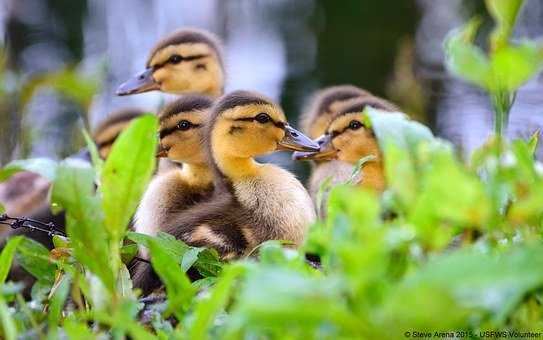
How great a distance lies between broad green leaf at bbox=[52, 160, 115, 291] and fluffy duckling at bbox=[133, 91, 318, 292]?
741mm

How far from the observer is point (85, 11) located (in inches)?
225

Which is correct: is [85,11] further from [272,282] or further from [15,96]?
[272,282]

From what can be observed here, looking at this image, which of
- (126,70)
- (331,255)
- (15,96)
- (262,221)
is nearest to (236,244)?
(262,221)

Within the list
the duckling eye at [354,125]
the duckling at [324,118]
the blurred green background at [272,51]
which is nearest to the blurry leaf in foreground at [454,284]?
the duckling eye at [354,125]

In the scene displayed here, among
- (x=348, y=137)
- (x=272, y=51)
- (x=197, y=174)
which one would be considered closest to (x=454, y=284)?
(x=197, y=174)

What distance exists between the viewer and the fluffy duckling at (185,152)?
2578mm

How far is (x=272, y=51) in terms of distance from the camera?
535cm

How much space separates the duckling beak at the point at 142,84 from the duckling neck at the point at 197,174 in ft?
2.63

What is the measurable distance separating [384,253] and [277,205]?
1.32 metres

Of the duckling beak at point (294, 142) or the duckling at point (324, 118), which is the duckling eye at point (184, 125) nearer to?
the duckling beak at point (294, 142)

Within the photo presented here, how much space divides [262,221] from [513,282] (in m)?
1.32

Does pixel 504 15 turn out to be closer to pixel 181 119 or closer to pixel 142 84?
pixel 181 119

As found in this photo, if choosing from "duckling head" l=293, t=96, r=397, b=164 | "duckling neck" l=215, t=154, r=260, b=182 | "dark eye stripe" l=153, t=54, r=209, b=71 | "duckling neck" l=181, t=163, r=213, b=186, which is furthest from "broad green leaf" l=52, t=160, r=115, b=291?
"dark eye stripe" l=153, t=54, r=209, b=71

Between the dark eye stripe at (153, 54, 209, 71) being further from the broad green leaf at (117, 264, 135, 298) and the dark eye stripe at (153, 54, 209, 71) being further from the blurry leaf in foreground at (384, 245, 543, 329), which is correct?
the blurry leaf in foreground at (384, 245, 543, 329)
